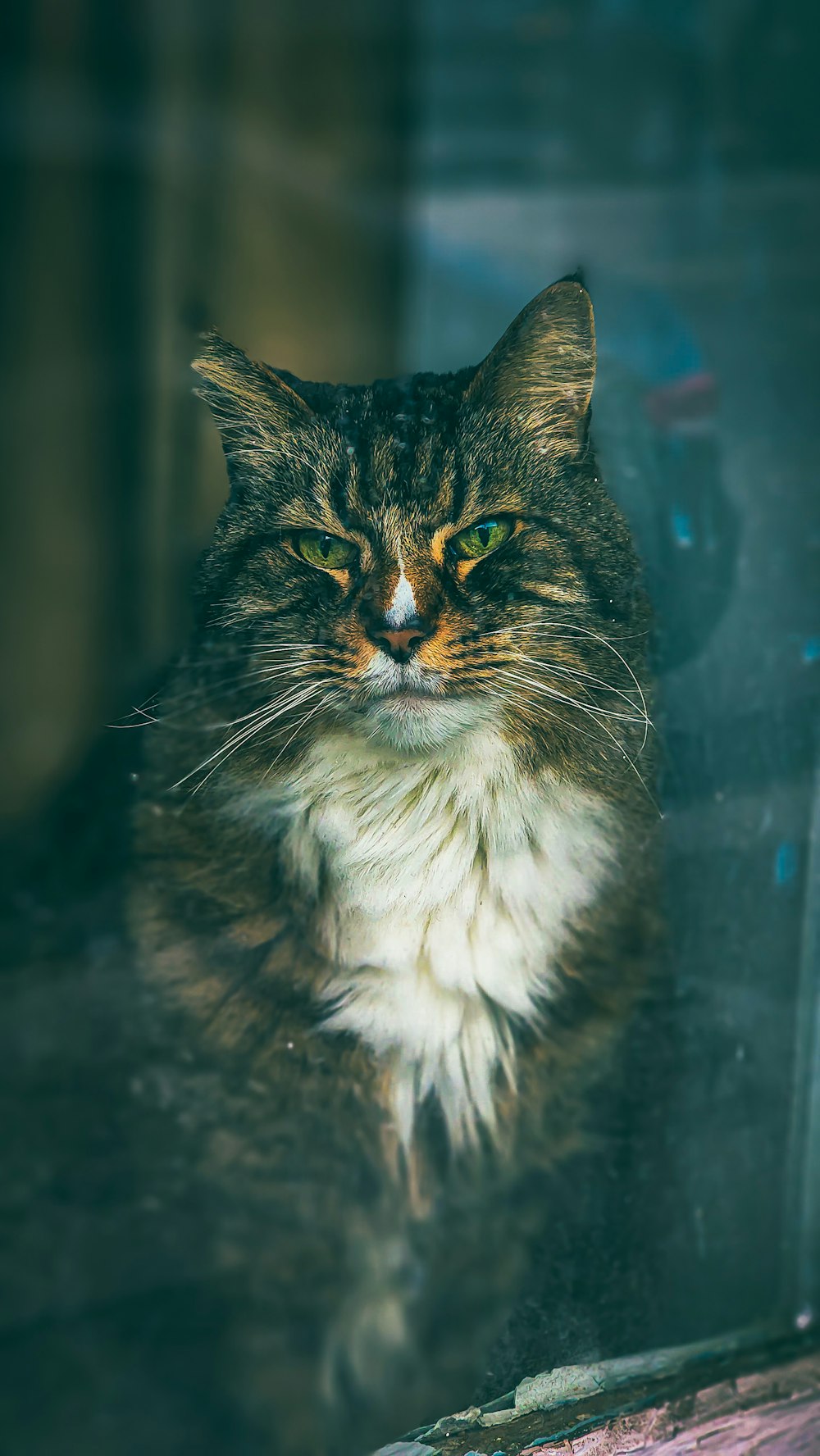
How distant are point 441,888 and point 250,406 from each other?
0.30m

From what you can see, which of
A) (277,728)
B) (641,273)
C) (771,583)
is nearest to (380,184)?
(641,273)

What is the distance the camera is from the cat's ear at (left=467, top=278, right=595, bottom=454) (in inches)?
20.8

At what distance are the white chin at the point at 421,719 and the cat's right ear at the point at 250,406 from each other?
15cm

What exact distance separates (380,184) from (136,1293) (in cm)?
110

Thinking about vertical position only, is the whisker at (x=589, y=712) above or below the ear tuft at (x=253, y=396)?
below

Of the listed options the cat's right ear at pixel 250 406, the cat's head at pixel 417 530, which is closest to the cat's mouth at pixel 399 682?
the cat's head at pixel 417 530

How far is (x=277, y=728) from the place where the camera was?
0.58m

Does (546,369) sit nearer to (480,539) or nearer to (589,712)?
(480,539)

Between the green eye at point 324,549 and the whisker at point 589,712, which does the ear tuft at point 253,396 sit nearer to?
the green eye at point 324,549

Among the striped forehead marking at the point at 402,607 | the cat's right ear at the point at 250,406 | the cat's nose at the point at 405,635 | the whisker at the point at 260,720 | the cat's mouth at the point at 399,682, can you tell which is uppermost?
the cat's right ear at the point at 250,406

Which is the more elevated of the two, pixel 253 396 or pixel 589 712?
pixel 253 396

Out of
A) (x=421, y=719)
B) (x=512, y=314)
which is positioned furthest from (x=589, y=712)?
(x=512, y=314)

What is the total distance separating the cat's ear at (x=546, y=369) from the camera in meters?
0.53

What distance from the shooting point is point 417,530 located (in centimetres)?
54
